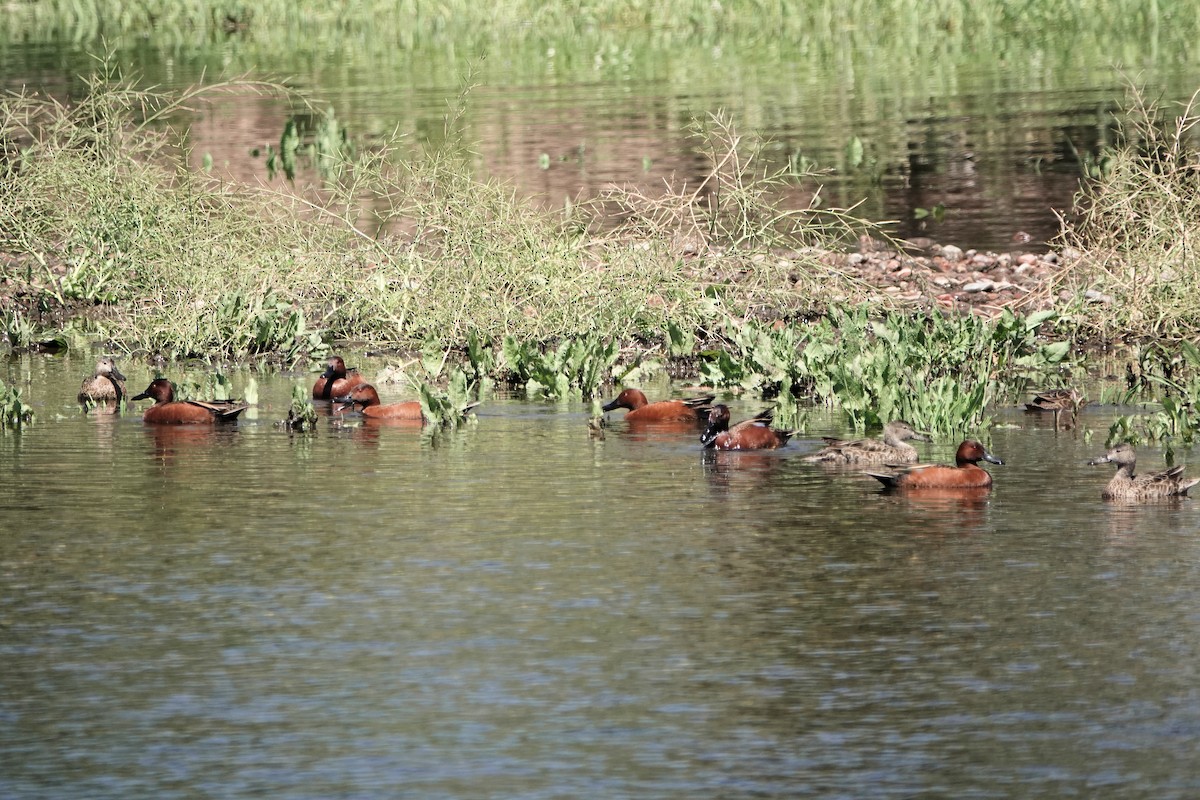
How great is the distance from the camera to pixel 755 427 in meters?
14.9

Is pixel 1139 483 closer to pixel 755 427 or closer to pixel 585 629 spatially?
pixel 755 427

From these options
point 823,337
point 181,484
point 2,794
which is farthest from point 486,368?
point 2,794

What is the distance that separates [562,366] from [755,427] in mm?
3363

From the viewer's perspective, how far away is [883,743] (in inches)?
322

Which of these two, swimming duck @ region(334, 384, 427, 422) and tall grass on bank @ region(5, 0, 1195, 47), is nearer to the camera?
swimming duck @ region(334, 384, 427, 422)

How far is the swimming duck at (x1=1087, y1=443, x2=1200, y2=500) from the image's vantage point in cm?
1273

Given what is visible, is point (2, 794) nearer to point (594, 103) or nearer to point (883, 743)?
point (883, 743)

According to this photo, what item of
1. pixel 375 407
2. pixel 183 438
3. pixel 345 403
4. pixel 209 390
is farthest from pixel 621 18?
pixel 183 438

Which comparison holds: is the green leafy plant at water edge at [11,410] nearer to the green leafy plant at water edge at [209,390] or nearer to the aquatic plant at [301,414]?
the green leafy plant at water edge at [209,390]

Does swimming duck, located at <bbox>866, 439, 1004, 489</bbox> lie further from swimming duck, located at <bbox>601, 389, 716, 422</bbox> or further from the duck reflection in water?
the duck reflection in water

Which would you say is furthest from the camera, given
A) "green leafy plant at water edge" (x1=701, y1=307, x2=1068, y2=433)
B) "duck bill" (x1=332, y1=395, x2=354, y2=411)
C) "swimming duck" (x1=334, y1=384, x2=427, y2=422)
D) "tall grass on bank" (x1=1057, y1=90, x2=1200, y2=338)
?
"tall grass on bank" (x1=1057, y1=90, x2=1200, y2=338)

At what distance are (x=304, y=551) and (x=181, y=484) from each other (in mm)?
2400

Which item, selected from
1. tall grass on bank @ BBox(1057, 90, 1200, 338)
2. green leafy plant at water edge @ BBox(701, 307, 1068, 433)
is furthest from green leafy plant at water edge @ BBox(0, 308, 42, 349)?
tall grass on bank @ BBox(1057, 90, 1200, 338)

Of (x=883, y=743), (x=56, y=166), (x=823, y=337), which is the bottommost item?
(x=883, y=743)
